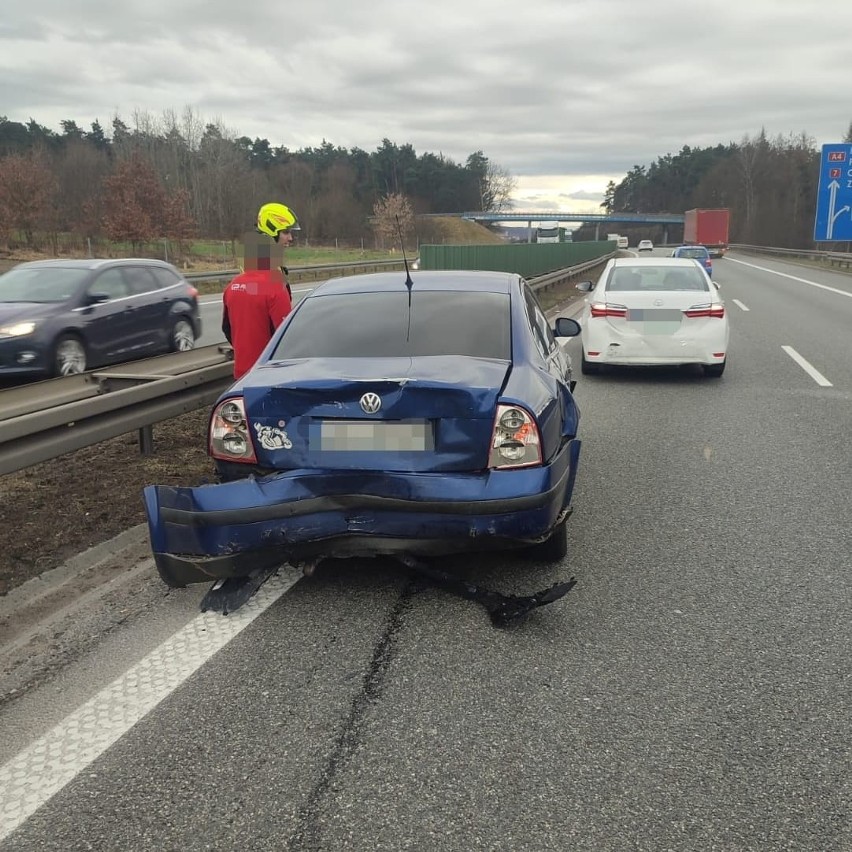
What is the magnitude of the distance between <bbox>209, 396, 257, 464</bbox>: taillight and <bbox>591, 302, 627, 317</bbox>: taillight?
7307 mm

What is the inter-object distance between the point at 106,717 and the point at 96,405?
8.15ft

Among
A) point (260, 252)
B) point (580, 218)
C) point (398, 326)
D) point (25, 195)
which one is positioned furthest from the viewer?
point (580, 218)

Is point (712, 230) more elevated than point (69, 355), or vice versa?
point (712, 230)

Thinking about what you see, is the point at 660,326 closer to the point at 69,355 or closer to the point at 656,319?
the point at 656,319

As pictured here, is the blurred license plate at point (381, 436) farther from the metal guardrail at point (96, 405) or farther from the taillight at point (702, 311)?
the taillight at point (702, 311)

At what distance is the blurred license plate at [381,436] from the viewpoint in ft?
11.8

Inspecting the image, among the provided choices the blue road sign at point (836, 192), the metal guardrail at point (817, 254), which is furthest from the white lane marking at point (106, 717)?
the metal guardrail at point (817, 254)

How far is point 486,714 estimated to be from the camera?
291 centimetres

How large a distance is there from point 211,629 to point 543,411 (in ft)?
5.84

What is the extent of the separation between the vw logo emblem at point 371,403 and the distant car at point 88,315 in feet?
24.6

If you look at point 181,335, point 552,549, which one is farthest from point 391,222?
point 552,549

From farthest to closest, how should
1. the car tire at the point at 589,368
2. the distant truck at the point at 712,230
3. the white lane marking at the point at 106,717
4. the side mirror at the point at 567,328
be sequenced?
the distant truck at the point at 712,230 → the car tire at the point at 589,368 → the side mirror at the point at 567,328 → the white lane marking at the point at 106,717

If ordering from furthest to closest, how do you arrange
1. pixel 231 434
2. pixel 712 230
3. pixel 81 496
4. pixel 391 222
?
1. pixel 712 230
2. pixel 391 222
3. pixel 81 496
4. pixel 231 434

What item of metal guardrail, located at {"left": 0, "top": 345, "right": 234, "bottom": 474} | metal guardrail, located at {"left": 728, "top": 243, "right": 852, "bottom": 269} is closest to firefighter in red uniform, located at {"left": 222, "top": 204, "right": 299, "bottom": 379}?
metal guardrail, located at {"left": 0, "top": 345, "right": 234, "bottom": 474}
